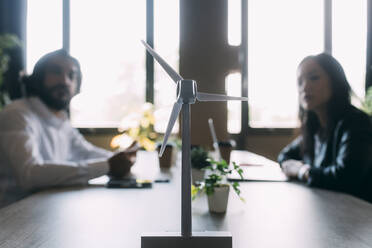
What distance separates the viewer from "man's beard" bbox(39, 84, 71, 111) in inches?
96.2

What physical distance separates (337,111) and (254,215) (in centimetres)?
137

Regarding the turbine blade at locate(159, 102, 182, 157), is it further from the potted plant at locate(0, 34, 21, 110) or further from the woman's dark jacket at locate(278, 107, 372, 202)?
the potted plant at locate(0, 34, 21, 110)

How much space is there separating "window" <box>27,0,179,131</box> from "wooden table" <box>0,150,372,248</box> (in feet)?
12.4

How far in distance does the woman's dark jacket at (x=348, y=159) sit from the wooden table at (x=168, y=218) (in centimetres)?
16

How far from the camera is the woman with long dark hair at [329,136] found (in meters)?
1.62

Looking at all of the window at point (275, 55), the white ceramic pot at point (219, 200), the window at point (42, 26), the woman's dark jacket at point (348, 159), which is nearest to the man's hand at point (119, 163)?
the white ceramic pot at point (219, 200)

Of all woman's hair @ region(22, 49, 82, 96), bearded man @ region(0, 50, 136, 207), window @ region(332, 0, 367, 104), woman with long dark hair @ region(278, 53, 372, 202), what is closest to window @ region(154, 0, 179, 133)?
bearded man @ region(0, 50, 136, 207)

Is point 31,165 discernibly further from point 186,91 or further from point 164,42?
point 164,42

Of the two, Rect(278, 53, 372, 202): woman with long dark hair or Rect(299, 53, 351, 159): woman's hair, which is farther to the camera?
Rect(299, 53, 351, 159): woman's hair

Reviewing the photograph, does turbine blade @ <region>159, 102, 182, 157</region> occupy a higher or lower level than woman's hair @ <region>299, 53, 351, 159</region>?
lower

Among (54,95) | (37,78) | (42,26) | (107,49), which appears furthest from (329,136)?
(42,26)

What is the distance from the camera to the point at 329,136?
2.03 meters

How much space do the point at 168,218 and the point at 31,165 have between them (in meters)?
0.90

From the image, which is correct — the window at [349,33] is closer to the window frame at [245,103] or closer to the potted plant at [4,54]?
the window frame at [245,103]
